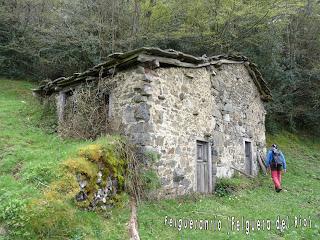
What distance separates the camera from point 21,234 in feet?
15.7

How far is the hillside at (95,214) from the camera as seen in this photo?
5.07 metres

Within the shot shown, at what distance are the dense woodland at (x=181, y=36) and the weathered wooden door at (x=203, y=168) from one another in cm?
797

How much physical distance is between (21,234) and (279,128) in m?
17.9

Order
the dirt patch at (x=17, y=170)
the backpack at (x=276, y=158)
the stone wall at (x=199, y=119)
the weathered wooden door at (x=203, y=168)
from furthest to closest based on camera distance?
the backpack at (x=276, y=158) < the weathered wooden door at (x=203, y=168) < the stone wall at (x=199, y=119) < the dirt patch at (x=17, y=170)

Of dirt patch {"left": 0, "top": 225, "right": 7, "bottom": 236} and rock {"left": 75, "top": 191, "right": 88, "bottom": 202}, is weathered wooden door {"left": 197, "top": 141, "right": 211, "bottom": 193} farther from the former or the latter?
dirt patch {"left": 0, "top": 225, "right": 7, "bottom": 236}

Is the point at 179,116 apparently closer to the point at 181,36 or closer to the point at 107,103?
the point at 107,103

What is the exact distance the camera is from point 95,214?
19.8ft

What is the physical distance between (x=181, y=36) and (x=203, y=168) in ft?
29.5

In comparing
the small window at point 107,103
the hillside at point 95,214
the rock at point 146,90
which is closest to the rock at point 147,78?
the rock at point 146,90

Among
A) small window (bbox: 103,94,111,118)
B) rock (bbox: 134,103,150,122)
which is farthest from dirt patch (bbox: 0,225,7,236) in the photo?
small window (bbox: 103,94,111,118)

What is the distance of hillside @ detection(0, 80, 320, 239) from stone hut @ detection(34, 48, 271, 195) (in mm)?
761

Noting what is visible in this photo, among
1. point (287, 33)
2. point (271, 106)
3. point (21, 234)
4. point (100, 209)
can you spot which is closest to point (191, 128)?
point (100, 209)

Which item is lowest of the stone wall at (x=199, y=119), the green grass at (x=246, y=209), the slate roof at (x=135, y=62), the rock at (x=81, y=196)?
the green grass at (x=246, y=209)

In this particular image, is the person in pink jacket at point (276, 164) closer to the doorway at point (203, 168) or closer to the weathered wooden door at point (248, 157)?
the weathered wooden door at point (248, 157)
